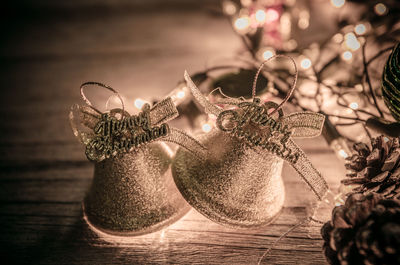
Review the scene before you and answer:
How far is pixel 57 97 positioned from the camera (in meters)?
1.18

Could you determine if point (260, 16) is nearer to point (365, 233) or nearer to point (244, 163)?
point (244, 163)

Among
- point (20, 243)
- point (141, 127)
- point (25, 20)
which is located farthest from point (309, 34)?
point (25, 20)

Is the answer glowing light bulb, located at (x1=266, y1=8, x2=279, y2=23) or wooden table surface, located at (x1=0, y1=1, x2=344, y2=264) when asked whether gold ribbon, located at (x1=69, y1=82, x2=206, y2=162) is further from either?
glowing light bulb, located at (x1=266, y1=8, x2=279, y2=23)

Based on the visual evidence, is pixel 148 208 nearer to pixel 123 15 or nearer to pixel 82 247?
pixel 82 247

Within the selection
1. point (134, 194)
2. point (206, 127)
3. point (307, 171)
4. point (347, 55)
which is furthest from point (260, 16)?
point (134, 194)

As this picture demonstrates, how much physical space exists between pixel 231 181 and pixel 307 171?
0.16 metres

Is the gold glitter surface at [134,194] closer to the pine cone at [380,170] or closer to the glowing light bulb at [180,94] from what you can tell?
the glowing light bulb at [180,94]

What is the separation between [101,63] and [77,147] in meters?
0.58

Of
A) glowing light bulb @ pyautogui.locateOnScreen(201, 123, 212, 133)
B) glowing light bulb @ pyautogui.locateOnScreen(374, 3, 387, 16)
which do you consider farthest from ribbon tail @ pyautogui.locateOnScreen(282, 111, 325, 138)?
glowing light bulb @ pyautogui.locateOnScreen(374, 3, 387, 16)

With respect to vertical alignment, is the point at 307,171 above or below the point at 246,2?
below

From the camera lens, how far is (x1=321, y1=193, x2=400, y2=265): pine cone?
15.9 inches

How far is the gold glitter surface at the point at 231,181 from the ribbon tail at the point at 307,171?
48 mm

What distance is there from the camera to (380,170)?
0.54 meters

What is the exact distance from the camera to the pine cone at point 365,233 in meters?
0.40
